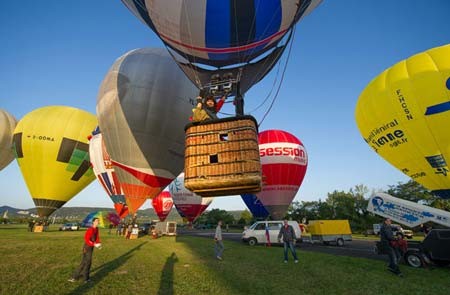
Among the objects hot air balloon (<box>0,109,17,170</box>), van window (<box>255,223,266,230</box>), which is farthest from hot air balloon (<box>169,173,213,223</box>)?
van window (<box>255,223,266,230</box>)

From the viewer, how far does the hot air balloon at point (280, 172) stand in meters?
21.0

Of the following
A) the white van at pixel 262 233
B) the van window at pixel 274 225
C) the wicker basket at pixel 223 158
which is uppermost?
the wicker basket at pixel 223 158

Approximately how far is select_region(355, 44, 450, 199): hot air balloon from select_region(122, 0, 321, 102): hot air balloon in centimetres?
798

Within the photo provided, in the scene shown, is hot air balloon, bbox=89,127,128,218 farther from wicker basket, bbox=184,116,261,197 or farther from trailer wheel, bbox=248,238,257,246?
wicker basket, bbox=184,116,261,197

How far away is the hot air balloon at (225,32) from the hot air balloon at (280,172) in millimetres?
13129

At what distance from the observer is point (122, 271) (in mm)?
7047

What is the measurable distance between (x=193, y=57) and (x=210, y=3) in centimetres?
173

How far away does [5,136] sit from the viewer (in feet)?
91.5

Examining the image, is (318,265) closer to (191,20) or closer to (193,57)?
(193,57)

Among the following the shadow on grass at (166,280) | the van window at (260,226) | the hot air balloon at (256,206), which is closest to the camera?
the shadow on grass at (166,280)

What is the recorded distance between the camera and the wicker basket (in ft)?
17.0

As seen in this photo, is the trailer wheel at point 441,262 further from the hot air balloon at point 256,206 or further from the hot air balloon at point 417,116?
the hot air balloon at point 256,206

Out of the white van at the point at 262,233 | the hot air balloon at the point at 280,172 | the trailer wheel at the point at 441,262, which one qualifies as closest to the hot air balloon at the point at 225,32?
the trailer wheel at the point at 441,262

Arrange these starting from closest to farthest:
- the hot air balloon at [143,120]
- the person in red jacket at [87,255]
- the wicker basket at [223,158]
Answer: the wicker basket at [223,158], the person in red jacket at [87,255], the hot air balloon at [143,120]
